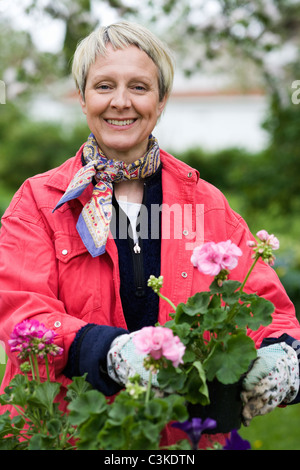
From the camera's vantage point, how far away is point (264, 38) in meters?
7.05

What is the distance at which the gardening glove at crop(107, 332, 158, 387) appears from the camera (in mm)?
1635

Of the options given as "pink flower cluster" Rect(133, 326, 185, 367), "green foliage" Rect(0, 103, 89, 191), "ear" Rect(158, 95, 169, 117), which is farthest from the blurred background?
"green foliage" Rect(0, 103, 89, 191)

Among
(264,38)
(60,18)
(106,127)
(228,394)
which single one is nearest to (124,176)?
(106,127)

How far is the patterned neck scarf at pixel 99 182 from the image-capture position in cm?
198

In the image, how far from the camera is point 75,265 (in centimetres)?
200

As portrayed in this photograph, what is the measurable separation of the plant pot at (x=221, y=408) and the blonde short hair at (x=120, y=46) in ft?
3.70

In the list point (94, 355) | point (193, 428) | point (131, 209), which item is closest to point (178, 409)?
point (193, 428)

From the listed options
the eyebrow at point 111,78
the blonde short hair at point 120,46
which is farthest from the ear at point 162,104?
the eyebrow at point 111,78

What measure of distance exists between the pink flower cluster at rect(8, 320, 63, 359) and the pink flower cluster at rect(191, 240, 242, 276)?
441 mm

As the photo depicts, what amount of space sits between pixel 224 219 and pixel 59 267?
0.61 m

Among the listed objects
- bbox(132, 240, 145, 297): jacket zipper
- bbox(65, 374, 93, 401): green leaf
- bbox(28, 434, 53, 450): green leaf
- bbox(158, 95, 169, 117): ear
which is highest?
bbox(158, 95, 169, 117): ear

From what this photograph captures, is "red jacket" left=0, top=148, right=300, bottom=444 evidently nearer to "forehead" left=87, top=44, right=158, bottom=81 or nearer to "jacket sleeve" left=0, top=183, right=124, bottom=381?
"jacket sleeve" left=0, top=183, right=124, bottom=381

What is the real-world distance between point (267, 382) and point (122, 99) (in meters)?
1.01
